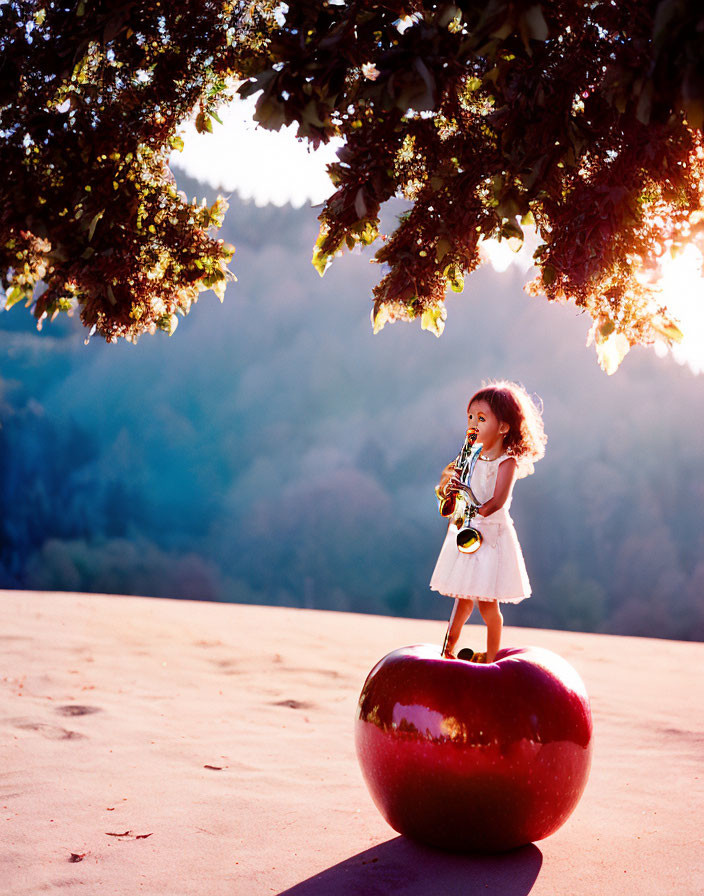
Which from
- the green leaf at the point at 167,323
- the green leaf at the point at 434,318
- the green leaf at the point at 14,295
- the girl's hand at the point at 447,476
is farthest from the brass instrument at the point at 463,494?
the green leaf at the point at 14,295

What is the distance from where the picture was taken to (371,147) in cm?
371

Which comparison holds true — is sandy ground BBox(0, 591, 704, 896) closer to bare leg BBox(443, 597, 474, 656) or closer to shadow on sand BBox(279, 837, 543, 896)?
shadow on sand BBox(279, 837, 543, 896)

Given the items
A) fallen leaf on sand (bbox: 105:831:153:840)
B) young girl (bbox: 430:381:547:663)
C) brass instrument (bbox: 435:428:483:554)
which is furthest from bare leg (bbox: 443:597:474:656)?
fallen leaf on sand (bbox: 105:831:153:840)

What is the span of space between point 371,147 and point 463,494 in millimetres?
2013

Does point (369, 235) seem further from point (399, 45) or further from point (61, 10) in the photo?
point (61, 10)

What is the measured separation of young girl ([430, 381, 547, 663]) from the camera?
4.71 meters

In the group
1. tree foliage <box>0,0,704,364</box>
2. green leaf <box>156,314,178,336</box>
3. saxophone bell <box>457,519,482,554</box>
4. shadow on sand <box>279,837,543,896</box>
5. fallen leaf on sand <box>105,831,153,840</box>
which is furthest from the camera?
green leaf <box>156,314,178,336</box>

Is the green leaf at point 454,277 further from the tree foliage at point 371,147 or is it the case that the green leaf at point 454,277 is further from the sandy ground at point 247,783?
the sandy ground at point 247,783

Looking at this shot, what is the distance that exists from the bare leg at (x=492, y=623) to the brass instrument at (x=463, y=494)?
0.44 m

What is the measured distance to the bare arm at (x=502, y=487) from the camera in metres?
4.71

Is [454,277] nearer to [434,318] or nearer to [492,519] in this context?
[434,318]

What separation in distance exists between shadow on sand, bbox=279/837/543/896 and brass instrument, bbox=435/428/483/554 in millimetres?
1623

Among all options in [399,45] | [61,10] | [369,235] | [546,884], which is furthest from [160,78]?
[546,884]

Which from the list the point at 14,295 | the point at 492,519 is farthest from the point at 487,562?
the point at 14,295
